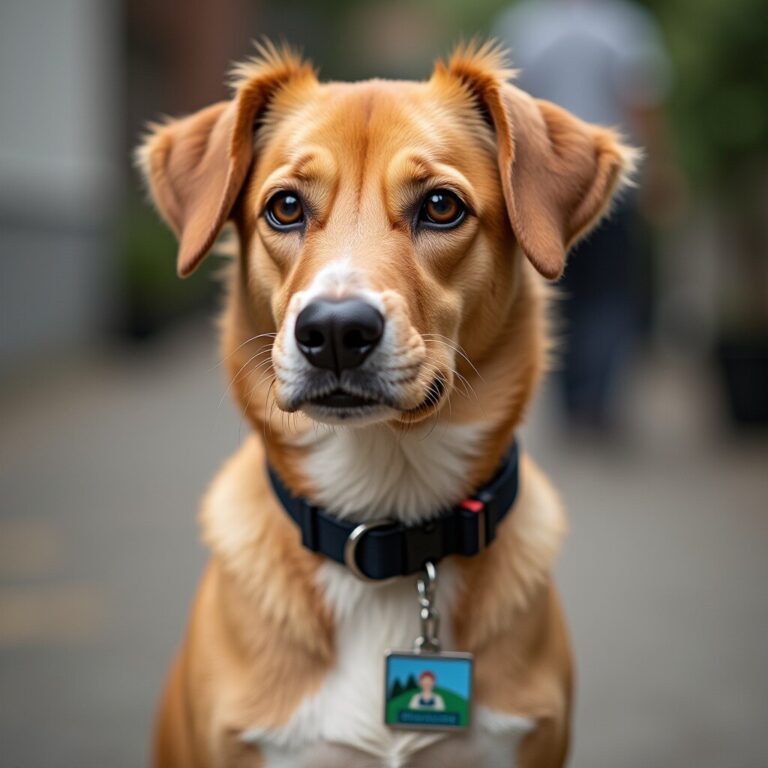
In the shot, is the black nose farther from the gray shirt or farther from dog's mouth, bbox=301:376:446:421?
the gray shirt

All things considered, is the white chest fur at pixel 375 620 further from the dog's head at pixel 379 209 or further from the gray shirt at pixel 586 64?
the gray shirt at pixel 586 64

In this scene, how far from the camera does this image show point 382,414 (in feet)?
6.86

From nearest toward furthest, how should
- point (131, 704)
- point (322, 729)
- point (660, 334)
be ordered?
point (322, 729) < point (131, 704) < point (660, 334)

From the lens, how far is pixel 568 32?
6.09 metres

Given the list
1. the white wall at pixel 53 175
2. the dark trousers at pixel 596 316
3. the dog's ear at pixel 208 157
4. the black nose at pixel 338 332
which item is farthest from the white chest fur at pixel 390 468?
the white wall at pixel 53 175

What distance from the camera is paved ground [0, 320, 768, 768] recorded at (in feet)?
11.4

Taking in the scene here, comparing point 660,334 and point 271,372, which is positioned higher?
point 271,372

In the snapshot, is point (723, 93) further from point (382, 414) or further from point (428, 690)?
point (428, 690)

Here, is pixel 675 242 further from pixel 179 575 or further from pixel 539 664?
pixel 539 664

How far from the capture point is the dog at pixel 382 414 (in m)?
2.18

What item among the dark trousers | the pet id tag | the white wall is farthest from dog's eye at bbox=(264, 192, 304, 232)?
the white wall

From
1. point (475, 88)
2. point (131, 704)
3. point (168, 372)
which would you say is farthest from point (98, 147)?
point (475, 88)

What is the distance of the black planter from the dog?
4.60 m

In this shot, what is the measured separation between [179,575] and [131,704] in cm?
112
